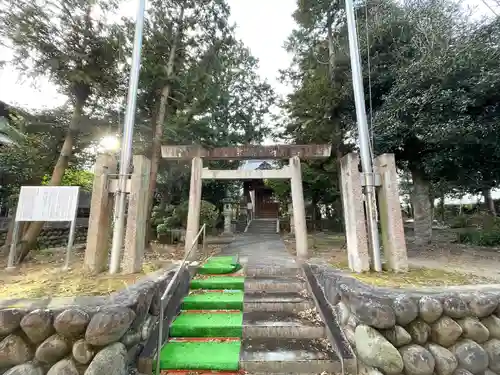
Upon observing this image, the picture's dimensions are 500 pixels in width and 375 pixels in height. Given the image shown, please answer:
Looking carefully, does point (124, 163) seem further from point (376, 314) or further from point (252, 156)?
point (376, 314)

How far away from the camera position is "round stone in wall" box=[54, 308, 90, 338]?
7.74 feet

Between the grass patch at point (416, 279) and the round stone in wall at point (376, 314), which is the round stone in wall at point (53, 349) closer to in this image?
the round stone in wall at point (376, 314)

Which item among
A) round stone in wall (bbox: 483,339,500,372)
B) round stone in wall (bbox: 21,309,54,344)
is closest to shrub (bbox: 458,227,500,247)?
round stone in wall (bbox: 483,339,500,372)

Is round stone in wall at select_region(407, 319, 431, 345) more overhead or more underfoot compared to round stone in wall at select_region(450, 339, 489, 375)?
more overhead

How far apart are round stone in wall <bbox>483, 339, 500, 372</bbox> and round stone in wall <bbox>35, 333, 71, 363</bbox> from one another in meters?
4.55

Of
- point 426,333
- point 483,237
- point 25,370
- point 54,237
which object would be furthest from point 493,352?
point 54,237

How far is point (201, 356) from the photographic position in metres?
2.87

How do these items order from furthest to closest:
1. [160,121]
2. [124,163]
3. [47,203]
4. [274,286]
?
1. [160,121]
2. [47,203]
3. [124,163]
4. [274,286]

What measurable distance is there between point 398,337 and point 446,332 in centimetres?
56

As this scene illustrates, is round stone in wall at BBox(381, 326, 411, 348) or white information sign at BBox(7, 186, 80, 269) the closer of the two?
round stone in wall at BBox(381, 326, 411, 348)

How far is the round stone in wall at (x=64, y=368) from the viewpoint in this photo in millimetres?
2279

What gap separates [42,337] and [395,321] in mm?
3735

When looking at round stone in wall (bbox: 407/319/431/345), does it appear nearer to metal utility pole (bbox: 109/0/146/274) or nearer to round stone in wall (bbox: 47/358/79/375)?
round stone in wall (bbox: 47/358/79/375)

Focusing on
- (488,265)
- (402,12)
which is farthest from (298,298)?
(402,12)
